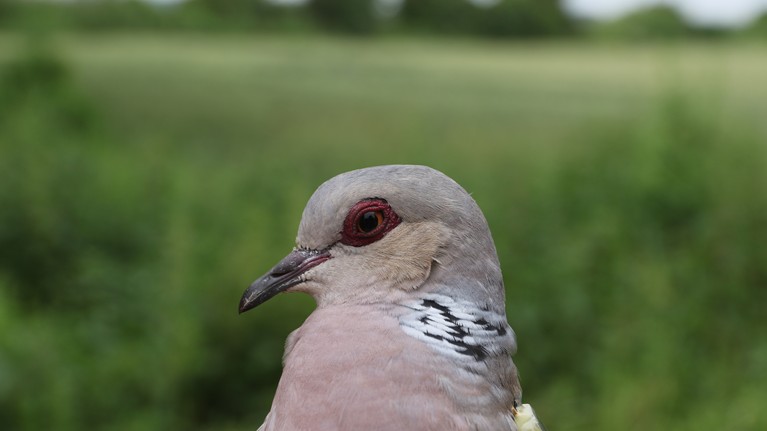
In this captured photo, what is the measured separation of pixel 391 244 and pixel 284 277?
0.14m

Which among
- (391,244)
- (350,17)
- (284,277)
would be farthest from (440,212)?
(350,17)

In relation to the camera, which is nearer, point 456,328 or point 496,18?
point 456,328

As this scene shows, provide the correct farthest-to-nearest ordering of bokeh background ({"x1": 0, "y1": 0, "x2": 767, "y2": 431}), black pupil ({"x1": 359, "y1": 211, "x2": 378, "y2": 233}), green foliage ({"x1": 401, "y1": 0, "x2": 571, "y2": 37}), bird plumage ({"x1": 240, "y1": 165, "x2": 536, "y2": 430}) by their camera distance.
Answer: green foliage ({"x1": 401, "y1": 0, "x2": 571, "y2": 37})
bokeh background ({"x1": 0, "y1": 0, "x2": 767, "y2": 431})
black pupil ({"x1": 359, "y1": 211, "x2": 378, "y2": 233})
bird plumage ({"x1": 240, "y1": 165, "x2": 536, "y2": 430})

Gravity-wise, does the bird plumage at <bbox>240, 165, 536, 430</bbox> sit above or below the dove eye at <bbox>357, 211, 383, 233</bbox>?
below

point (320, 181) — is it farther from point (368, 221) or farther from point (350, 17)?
point (368, 221)

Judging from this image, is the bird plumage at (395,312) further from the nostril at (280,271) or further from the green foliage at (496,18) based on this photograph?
the green foliage at (496,18)

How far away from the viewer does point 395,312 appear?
93 centimetres

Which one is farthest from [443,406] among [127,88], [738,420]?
[127,88]

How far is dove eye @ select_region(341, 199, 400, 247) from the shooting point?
95cm

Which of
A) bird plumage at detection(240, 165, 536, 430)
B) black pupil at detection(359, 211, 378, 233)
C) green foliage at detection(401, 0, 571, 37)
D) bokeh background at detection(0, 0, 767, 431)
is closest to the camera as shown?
bird plumage at detection(240, 165, 536, 430)

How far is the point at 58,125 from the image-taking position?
5039 millimetres

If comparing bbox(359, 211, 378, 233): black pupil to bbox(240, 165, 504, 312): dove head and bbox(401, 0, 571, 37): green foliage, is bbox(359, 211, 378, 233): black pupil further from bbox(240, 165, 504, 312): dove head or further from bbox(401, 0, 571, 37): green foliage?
bbox(401, 0, 571, 37): green foliage

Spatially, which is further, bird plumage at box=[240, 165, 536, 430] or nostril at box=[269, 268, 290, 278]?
nostril at box=[269, 268, 290, 278]

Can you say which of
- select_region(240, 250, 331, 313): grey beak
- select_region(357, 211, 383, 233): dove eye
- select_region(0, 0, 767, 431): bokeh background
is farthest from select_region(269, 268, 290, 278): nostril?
select_region(0, 0, 767, 431): bokeh background
